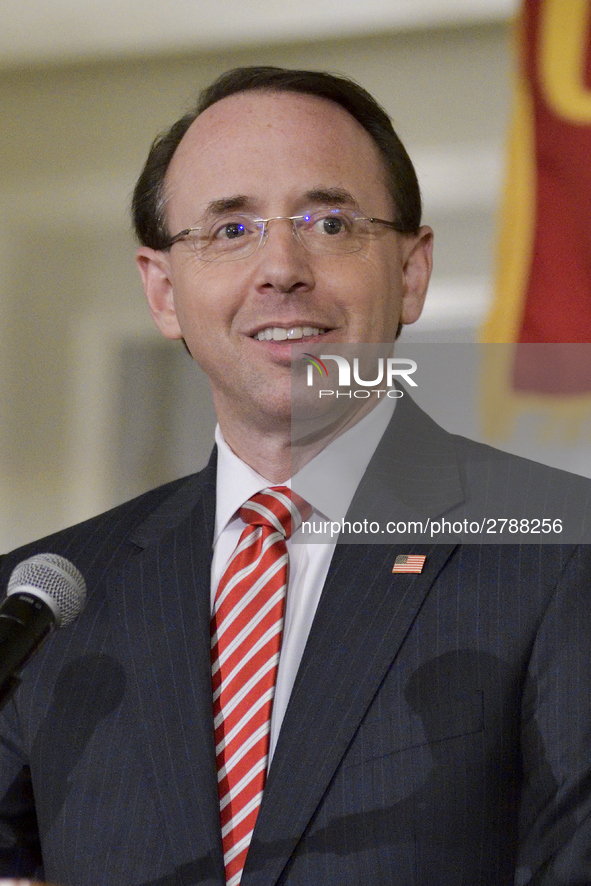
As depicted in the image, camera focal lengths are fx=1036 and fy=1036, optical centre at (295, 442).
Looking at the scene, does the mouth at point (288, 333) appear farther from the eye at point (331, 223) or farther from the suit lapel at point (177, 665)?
the suit lapel at point (177, 665)

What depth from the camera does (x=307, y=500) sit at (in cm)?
151

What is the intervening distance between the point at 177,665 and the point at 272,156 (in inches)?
29.9

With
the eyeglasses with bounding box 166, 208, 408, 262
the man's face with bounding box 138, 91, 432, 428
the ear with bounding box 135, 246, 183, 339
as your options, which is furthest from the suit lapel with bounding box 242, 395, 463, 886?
the ear with bounding box 135, 246, 183, 339

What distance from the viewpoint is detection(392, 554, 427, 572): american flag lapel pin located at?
136cm

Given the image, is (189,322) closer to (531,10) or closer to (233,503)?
(233,503)

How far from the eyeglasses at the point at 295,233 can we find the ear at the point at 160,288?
5.6 inches

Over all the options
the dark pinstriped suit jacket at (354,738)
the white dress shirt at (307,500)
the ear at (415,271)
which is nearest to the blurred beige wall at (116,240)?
the ear at (415,271)

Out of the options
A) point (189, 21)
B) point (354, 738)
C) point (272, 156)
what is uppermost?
point (189, 21)

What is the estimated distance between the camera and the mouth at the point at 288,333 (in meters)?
1.51

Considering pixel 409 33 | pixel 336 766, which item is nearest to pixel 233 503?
pixel 336 766

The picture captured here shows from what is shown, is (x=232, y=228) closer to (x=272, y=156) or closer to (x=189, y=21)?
(x=272, y=156)

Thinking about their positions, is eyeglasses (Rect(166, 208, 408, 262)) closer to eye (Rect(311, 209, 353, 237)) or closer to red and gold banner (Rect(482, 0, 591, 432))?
eye (Rect(311, 209, 353, 237))

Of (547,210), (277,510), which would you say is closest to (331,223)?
(277,510)

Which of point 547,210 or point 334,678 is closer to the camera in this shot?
point 334,678
